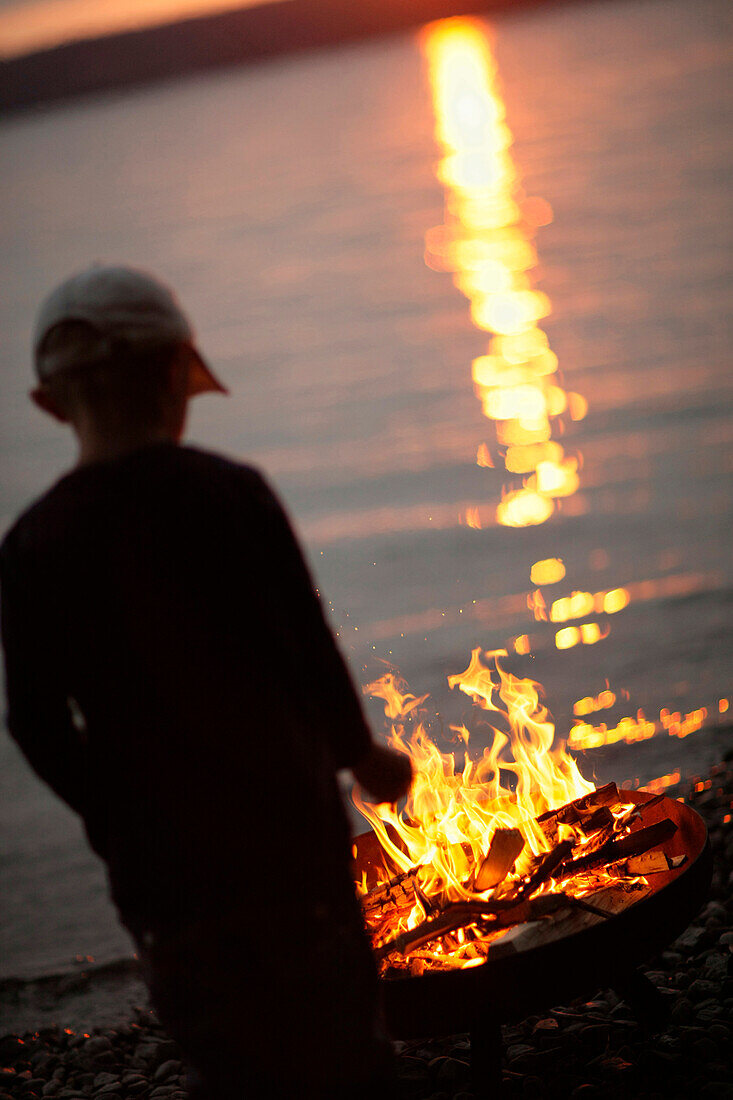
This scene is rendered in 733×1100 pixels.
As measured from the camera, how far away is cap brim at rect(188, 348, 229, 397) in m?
2.03

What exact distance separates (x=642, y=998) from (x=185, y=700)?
1740 millimetres

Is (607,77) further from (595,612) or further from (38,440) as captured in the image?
(595,612)

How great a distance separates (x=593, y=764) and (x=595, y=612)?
5.61 ft

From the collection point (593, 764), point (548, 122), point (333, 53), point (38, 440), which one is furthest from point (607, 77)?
point (333, 53)

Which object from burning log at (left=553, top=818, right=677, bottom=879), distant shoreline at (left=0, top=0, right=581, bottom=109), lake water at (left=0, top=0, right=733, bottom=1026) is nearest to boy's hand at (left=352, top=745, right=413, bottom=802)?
burning log at (left=553, top=818, right=677, bottom=879)

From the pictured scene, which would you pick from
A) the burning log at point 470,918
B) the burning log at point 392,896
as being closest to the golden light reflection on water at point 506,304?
the burning log at point 392,896

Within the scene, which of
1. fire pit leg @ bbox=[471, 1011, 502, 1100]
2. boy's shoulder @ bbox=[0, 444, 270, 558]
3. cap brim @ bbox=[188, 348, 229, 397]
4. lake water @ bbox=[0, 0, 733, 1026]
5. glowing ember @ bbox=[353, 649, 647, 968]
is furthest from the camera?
lake water @ bbox=[0, 0, 733, 1026]

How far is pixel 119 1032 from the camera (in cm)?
370

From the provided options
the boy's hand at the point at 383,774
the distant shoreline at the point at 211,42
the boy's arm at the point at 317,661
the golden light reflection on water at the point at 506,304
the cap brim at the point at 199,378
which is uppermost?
the distant shoreline at the point at 211,42

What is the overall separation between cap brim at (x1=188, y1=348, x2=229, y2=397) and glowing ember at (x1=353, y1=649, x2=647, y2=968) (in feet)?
4.32

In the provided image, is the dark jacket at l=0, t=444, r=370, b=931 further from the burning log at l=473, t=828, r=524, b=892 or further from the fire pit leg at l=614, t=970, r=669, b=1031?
the fire pit leg at l=614, t=970, r=669, b=1031

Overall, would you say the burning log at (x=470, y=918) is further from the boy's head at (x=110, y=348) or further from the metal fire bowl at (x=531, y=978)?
the boy's head at (x=110, y=348)

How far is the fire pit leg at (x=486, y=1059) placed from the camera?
2.61 meters

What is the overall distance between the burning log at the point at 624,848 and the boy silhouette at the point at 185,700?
1.08m
